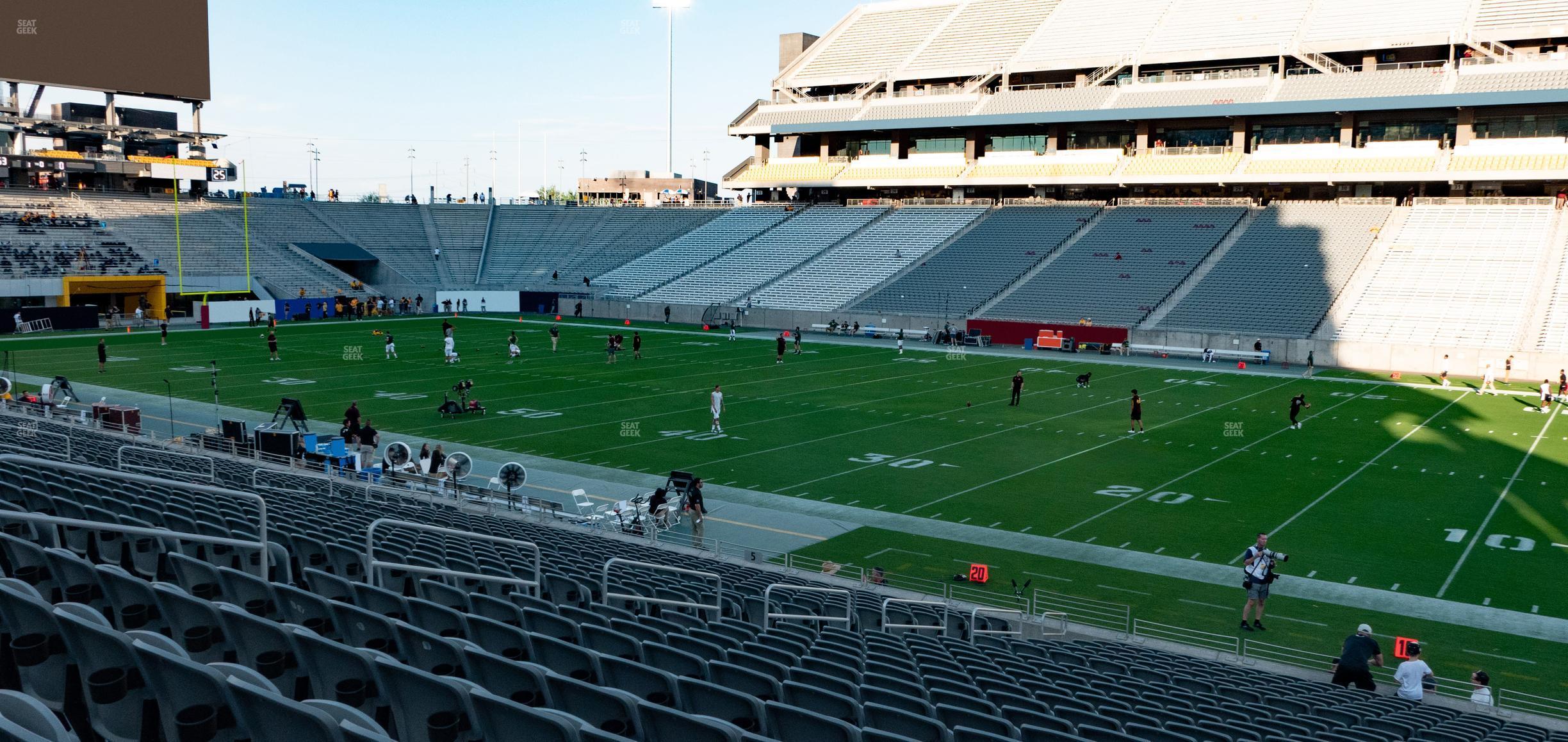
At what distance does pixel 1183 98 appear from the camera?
66188mm

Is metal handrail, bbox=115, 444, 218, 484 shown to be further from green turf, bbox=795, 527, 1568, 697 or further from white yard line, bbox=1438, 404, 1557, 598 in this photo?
white yard line, bbox=1438, 404, 1557, 598

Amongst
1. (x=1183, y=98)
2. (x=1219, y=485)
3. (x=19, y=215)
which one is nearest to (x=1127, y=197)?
(x=1183, y=98)

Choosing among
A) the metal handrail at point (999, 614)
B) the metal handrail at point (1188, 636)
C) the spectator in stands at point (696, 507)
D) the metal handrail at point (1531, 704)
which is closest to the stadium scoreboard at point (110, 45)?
the spectator in stands at point (696, 507)

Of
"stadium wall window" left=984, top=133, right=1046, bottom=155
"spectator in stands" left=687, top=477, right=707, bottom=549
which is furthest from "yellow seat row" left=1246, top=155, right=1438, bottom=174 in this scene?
"spectator in stands" left=687, top=477, right=707, bottom=549

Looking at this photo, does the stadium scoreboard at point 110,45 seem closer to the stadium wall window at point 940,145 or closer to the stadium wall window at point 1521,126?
the stadium wall window at point 940,145

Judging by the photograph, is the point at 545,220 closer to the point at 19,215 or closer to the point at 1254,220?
the point at 19,215

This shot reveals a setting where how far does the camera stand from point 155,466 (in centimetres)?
1473

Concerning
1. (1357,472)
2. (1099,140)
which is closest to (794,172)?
(1099,140)

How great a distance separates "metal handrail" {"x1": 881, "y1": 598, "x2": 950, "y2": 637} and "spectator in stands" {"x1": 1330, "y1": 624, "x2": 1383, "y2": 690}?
4531mm

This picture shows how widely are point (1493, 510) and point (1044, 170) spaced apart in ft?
169

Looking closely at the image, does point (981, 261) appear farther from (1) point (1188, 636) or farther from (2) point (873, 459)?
(1) point (1188, 636)

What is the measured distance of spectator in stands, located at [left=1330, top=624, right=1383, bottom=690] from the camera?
1221 cm

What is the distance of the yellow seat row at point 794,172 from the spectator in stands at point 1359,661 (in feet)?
231

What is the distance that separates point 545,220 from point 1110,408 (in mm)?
61536
